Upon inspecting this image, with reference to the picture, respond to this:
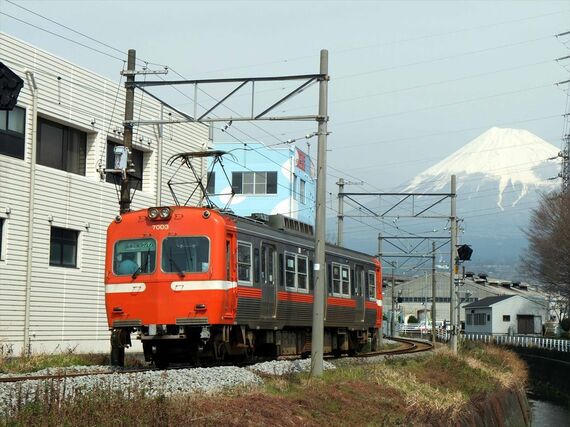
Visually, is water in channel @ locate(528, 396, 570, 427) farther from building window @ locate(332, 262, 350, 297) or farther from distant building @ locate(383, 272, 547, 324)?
distant building @ locate(383, 272, 547, 324)

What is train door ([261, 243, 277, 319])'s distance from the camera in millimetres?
19094

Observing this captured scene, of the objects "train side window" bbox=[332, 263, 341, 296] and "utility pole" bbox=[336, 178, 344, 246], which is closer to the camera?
"train side window" bbox=[332, 263, 341, 296]

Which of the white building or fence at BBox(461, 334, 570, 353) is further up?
the white building

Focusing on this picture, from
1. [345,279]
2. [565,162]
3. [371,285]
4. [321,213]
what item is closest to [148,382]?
[321,213]

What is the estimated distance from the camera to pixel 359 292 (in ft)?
85.6

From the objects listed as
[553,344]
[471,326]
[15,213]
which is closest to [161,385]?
[15,213]

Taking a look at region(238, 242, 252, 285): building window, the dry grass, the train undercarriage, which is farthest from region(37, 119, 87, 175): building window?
the dry grass

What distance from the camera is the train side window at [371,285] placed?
2727 cm

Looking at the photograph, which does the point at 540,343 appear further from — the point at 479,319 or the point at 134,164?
the point at 479,319

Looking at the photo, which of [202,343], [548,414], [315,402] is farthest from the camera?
[548,414]

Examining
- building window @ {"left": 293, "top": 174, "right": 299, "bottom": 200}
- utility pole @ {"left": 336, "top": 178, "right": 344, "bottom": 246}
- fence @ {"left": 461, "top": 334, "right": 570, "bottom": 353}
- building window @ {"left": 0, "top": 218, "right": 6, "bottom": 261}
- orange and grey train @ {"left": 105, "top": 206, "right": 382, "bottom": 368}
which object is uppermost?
building window @ {"left": 293, "top": 174, "right": 299, "bottom": 200}

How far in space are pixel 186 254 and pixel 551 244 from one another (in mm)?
48591

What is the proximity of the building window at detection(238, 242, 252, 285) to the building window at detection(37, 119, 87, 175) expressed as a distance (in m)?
9.10

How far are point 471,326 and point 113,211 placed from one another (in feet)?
228
